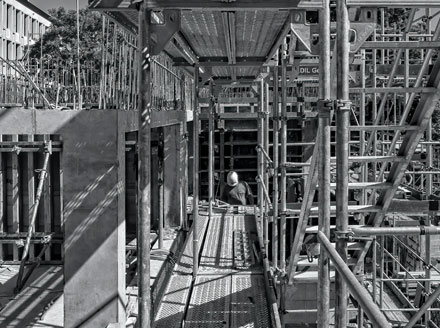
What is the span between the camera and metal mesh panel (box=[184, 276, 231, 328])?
6.71m

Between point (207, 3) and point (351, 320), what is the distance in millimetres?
5997

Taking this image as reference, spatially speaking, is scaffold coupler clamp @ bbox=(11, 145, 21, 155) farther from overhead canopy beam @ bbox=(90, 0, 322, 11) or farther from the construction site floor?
overhead canopy beam @ bbox=(90, 0, 322, 11)

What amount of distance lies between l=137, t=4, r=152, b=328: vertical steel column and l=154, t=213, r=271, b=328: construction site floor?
2.64 meters

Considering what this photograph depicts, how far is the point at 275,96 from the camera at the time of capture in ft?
26.2

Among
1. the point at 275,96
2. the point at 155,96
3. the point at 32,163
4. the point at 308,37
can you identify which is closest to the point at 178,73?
the point at 155,96

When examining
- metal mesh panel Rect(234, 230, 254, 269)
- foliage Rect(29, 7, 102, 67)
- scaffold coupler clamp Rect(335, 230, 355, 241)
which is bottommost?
metal mesh panel Rect(234, 230, 254, 269)

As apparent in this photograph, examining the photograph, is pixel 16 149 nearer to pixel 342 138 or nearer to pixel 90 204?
pixel 90 204

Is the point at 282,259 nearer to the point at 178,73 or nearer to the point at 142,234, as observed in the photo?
the point at 142,234

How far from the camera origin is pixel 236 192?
14953 millimetres

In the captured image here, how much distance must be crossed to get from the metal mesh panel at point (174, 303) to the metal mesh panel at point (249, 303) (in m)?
0.60

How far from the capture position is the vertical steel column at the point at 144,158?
400 cm

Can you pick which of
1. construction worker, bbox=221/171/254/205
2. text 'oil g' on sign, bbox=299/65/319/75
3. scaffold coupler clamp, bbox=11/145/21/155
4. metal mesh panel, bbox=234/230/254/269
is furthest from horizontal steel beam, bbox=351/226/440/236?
construction worker, bbox=221/171/254/205

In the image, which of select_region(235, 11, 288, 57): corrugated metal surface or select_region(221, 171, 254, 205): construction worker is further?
select_region(221, 171, 254, 205): construction worker

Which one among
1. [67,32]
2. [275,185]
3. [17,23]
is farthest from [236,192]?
[17,23]
